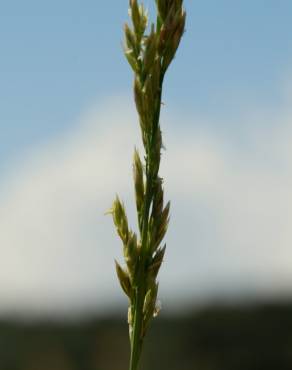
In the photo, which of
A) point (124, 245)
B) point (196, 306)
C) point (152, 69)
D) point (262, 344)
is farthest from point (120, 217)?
point (196, 306)

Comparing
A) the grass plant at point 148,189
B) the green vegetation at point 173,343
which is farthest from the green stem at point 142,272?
the green vegetation at point 173,343

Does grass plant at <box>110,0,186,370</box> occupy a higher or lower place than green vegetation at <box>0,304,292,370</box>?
lower

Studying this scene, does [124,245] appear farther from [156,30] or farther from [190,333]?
[190,333]

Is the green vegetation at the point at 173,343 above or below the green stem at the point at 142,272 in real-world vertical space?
above

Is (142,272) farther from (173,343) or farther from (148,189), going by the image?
(173,343)

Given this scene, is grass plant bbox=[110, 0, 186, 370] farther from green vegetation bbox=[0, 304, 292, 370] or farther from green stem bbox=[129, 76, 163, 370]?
green vegetation bbox=[0, 304, 292, 370]

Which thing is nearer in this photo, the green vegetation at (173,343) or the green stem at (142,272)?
the green stem at (142,272)

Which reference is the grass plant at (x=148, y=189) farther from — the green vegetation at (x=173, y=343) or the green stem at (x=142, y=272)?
the green vegetation at (x=173, y=343)

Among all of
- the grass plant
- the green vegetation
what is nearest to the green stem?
the grass plant

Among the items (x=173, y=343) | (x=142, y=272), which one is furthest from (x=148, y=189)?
(x=173, y=343)
